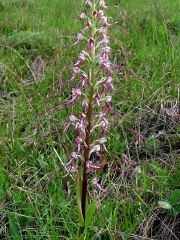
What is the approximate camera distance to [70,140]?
10.1 feet

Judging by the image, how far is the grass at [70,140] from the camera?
2.31 meters

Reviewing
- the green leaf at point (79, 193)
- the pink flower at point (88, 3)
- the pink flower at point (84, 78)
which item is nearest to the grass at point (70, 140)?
the green leaf at point (79, 193)

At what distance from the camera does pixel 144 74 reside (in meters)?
3.85

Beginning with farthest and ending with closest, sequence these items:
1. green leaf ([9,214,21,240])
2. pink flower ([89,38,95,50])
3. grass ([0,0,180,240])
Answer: grass ([0,0,180,240]) < green leaf ([9,214,21,240]) < pink flower ([89,38,95,50])

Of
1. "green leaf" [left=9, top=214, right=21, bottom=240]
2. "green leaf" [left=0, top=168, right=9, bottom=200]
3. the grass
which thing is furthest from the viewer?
"green leaf" [left=0, top=168, right=9, bottom=200]

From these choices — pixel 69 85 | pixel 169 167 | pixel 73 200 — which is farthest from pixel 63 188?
pixel 69 85

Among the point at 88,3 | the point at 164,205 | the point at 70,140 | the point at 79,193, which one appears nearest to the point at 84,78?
the point at 88,3

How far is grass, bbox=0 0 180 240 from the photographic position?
2.31m

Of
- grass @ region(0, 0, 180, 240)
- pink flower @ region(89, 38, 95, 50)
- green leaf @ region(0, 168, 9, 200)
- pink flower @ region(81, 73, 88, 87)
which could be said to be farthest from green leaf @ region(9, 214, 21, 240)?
pink flower @ region(89, 38, 95, 50)

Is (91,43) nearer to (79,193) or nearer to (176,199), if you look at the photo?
(79,193)

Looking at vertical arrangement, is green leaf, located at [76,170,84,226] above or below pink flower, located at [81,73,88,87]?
below

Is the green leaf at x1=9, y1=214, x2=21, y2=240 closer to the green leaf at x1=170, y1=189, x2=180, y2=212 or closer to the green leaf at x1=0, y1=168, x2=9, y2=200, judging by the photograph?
the green leaf at x1=0, y1=168, x2=9, y2=200

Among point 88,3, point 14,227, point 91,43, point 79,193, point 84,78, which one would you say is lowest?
point 14,227

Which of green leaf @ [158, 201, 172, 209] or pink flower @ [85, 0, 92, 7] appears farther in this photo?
green leaf @ [158, 201, 172, 209]
